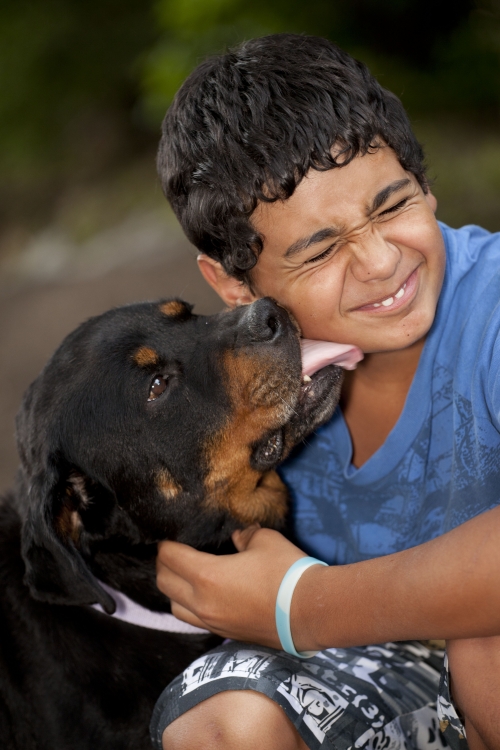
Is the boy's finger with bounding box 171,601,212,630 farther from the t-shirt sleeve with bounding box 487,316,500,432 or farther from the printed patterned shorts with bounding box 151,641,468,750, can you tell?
the t-shirt sleeve with bounding box 487,316,500,432

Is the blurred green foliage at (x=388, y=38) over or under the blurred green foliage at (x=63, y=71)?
under

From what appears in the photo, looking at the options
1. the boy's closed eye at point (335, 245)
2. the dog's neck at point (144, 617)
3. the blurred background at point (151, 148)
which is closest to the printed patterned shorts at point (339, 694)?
the dog's neck at point (144, 617)

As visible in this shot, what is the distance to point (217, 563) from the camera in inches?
93.3

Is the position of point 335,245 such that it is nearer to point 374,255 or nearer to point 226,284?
point 374,255

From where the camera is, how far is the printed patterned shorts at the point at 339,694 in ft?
6.63

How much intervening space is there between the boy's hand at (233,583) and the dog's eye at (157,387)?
0.49 m

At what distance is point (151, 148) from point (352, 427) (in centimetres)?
1018

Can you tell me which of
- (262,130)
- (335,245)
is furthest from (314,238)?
(262,130)

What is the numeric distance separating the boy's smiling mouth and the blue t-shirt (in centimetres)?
19

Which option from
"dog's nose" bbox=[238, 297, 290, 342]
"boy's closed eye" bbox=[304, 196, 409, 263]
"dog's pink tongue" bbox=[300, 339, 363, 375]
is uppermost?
"boy's closed eye" bbox=[304, 196, 409, 263]

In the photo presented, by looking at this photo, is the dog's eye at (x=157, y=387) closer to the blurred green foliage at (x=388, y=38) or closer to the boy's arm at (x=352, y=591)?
the boy's arm at (x=352, y=591)

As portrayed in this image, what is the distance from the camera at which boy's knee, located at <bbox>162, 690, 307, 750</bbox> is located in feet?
6.44

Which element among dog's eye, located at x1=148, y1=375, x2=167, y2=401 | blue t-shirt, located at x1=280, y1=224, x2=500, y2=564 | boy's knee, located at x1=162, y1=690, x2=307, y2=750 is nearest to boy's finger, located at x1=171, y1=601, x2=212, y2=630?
boy's knee, located at x1=162, y1=690, x2=307, y2=750

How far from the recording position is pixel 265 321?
7.91ft
